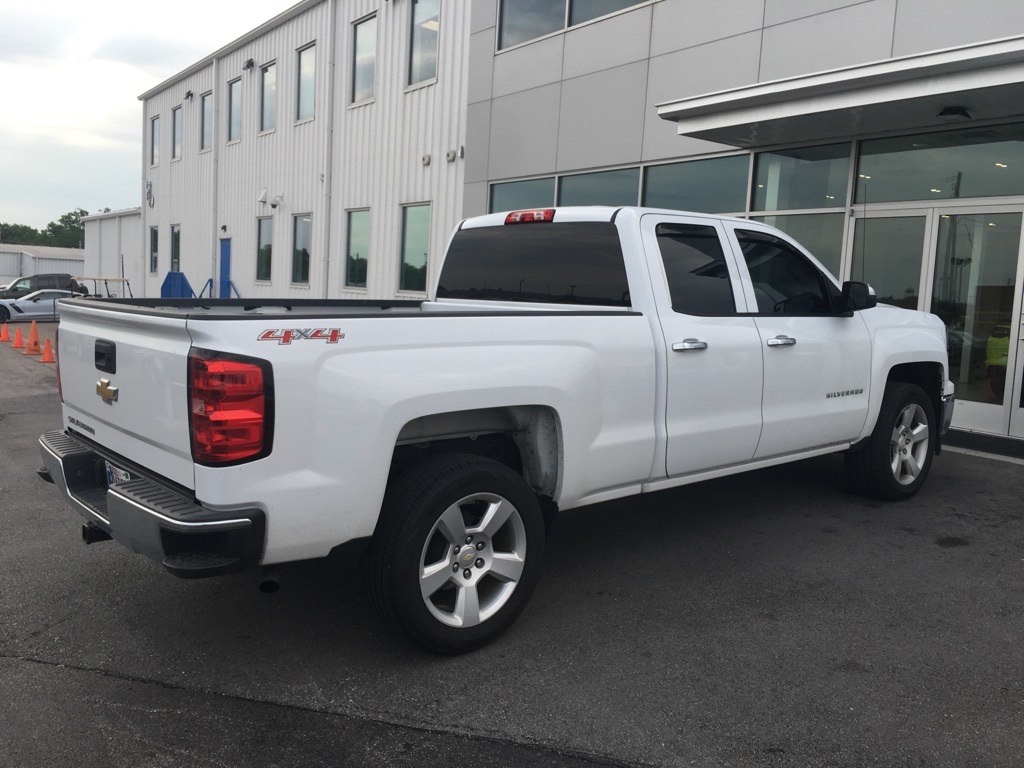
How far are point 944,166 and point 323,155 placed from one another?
13.2 meters

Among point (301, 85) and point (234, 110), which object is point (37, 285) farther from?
point (301, 85)

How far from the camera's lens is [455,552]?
3625 millimetres

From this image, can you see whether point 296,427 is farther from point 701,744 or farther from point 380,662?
point 701,744

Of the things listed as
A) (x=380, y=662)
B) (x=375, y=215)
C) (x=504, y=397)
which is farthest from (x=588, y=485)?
(x=375, y=215)

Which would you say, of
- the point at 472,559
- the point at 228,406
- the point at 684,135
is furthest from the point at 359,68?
the point at 228,406

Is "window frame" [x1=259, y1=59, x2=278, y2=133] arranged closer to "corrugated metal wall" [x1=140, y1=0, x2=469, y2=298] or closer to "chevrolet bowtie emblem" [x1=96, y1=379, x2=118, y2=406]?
"corrugated metal wall" [x1=140, y1=0, x2=469, y2=298]

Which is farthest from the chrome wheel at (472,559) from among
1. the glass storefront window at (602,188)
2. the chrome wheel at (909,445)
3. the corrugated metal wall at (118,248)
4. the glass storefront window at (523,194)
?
the corrugated metal wall at (118,248)

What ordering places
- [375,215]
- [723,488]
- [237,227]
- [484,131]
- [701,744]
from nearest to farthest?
1. [701,744]
2. [723,488]
3. [484,131]
4. [375,215]
5. [237,227]

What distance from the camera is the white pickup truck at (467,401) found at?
3.09 m

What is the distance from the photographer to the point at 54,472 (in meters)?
4.03

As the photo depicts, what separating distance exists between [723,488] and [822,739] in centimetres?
364

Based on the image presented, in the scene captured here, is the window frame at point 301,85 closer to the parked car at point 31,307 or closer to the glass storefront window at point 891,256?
the parked car at point 31,307

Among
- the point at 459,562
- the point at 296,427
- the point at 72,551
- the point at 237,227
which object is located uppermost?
→ the point at 237,227

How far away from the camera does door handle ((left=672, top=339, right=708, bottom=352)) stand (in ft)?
14.6
